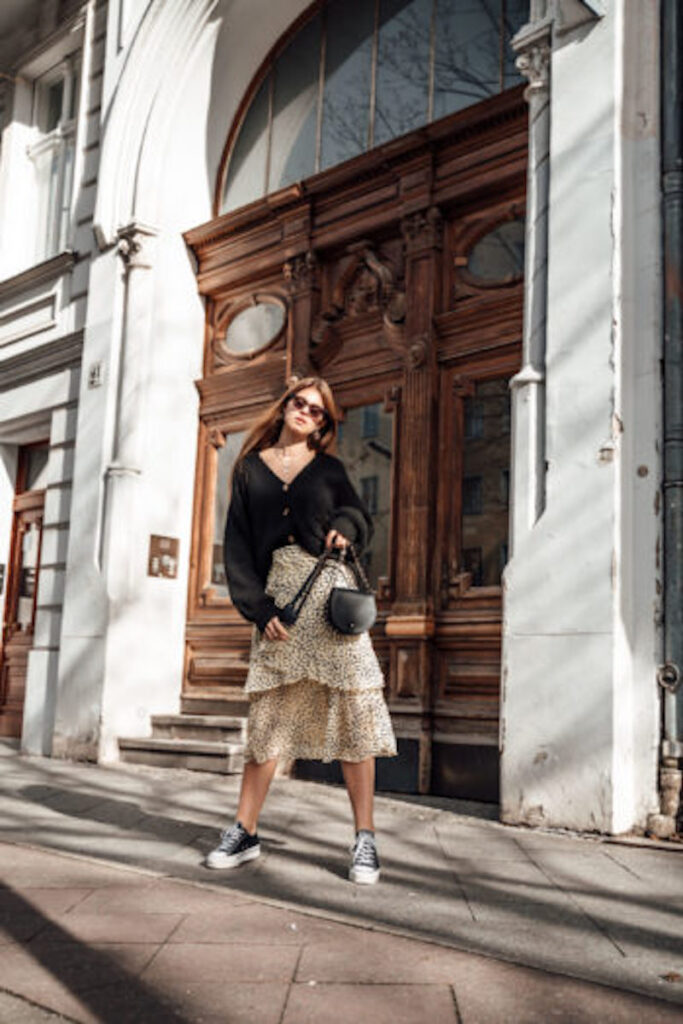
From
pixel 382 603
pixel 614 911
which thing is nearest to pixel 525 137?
pixel 382 603

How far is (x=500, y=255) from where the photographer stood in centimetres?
650

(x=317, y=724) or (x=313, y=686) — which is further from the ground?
(x=313, y=686)

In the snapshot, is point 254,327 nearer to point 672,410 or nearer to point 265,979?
point 672,410

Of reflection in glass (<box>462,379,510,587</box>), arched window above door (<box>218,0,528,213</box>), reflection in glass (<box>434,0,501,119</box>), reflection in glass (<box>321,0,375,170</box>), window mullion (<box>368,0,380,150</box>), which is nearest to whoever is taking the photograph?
reflection in glass (<box>462,379,510,587</box>)

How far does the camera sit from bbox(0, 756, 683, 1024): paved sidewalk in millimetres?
2357

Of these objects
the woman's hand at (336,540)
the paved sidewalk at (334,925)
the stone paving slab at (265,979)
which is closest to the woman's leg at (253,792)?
the paved sidewalk at (334,925)

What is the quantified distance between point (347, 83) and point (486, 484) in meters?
3.51

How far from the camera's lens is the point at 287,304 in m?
7.84

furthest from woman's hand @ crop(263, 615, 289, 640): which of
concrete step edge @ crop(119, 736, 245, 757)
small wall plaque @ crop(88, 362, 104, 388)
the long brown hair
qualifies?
small wall plaque @ crop(88, 362, 104, 388)

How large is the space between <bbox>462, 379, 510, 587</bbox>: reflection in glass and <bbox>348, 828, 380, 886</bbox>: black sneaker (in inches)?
104

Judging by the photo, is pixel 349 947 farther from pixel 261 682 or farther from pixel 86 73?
pixel 86 73

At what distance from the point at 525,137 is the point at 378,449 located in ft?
6.98

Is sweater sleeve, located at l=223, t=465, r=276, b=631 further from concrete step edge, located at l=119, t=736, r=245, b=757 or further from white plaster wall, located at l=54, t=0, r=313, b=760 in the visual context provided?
white plaster wall, located at l=54, t=0, r=313, b=760

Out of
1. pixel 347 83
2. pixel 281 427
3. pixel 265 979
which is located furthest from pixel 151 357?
pixel 265 979
